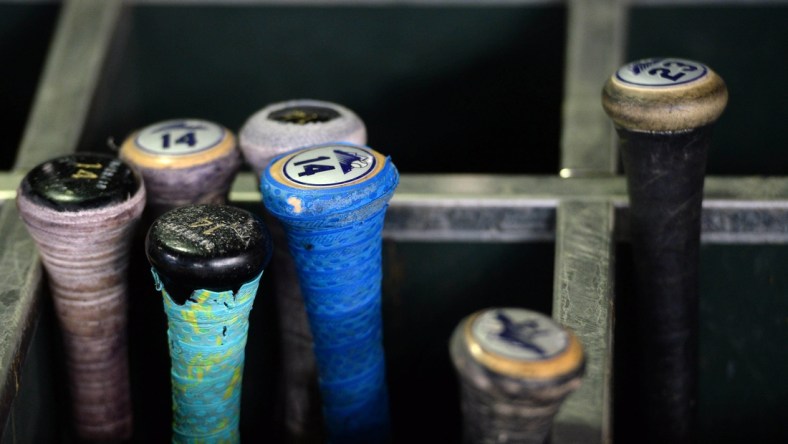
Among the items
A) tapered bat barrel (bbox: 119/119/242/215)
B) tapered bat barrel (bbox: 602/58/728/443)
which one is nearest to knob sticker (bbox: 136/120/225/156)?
tapered bat barrel (bbox: 119/119/242/215)

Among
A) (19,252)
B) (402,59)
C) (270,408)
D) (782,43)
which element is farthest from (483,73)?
(19,252)

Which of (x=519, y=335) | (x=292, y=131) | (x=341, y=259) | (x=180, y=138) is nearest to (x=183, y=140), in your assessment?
(x=180, y=138)

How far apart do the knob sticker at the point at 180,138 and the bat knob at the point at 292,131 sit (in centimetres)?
3

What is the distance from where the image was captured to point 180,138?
0.98 meters

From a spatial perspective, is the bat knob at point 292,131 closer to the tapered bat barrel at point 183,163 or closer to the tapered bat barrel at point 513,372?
the tapered bat barrel at point 183,163

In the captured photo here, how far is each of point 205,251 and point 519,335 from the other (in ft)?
0.81

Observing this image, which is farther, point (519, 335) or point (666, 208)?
point (666, 208)

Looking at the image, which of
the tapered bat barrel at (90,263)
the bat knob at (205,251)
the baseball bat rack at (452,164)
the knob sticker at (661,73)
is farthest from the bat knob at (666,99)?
the tapered bat barrel at (90,263)

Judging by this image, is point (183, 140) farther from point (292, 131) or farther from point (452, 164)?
point (452, 164)

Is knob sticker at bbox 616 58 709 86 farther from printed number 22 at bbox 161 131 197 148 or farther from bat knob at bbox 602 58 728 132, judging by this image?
printed number 22 at bbox 161 131 197 148

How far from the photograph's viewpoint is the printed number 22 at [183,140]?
38.0 inches

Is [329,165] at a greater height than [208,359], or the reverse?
[329,165]

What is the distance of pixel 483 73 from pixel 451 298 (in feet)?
1.48

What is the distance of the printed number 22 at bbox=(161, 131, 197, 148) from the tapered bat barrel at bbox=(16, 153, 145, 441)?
0.07 meters
